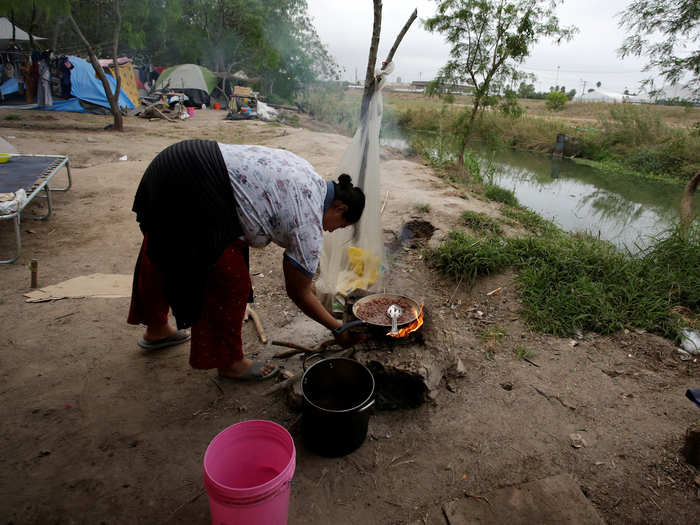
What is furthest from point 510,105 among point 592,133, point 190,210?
point 190,210

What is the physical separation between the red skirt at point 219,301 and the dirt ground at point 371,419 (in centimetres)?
32

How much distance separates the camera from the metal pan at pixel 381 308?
231 centimetres

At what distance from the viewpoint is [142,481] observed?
5.55 ft

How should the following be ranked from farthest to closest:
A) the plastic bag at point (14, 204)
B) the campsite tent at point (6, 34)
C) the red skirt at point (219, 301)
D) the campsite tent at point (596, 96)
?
the campsite tent at point (596, 96) < the campsite tent at point (6, 34) < the plastic bag at point (14, 204) < the red skirt at point (219, 301)

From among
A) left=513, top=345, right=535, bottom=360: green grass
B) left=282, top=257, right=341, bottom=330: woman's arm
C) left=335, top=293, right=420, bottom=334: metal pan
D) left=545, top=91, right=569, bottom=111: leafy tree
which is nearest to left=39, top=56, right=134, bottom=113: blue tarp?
left=335, top=293, right=420, bottom=334: metal pan

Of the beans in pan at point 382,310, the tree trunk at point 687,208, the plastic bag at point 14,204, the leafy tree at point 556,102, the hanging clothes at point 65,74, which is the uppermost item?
the leafy tree at point 556,102

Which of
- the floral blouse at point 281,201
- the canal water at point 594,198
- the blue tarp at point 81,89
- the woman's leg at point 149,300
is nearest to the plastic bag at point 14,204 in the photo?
the woman's leg at point 149,300

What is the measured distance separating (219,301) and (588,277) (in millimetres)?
3075

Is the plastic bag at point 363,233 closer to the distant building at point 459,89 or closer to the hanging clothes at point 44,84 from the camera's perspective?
the distant building at point 459,89

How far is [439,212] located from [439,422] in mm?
3378

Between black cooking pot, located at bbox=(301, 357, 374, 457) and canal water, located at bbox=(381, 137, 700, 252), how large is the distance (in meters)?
4.94

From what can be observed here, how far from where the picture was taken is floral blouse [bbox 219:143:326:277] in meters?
1.69

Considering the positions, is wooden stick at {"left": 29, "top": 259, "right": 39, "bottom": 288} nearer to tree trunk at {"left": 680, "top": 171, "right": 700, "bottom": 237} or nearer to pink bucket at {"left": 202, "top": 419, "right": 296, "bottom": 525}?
pink bucket at {"left": 202, "top": 419, "right": 296, "bottom": 525}

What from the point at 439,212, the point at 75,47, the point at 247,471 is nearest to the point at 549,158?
the point at 439,212
